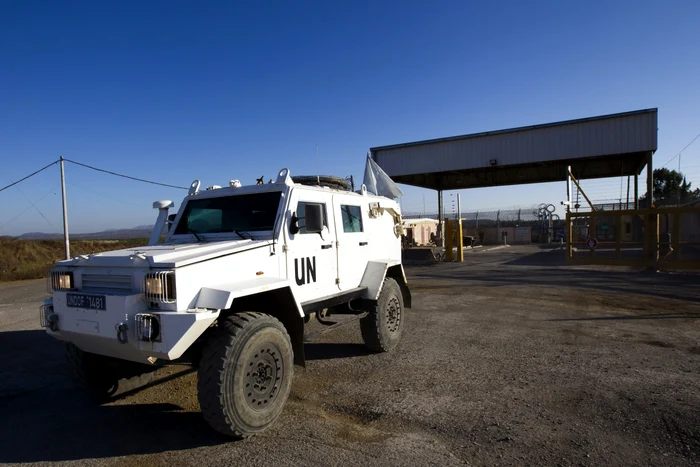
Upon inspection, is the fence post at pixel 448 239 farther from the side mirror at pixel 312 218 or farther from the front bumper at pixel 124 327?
the front bumper at pixel 124 327

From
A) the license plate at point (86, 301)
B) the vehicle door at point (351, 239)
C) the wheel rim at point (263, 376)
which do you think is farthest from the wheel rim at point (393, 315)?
the license plate at point (86, 301)

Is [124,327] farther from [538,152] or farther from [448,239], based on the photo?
[538,152]

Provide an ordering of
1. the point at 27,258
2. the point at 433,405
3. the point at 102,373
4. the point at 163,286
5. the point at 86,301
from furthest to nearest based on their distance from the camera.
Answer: the point at 27,258, the point at 102,373, the point at 433,405, the point at 86,301, the point at 163,286

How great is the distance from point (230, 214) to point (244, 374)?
2085mm

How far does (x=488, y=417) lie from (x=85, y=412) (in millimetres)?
4085

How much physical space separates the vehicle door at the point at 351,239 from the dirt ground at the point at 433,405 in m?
1.21

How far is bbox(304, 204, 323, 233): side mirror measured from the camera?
15.6 feet

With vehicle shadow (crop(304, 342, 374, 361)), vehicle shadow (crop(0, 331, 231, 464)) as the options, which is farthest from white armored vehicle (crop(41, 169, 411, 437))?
vehicle shadow (crop(304, 342, 374, 361))

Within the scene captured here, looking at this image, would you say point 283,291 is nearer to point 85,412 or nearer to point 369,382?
point 369,382

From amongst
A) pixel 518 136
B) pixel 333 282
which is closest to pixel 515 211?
pixel 518 136

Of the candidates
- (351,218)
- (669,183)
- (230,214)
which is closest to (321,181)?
(351,218)

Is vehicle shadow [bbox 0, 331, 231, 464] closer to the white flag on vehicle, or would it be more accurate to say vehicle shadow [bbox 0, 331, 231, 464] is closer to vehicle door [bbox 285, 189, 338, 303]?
vehicle door [bbox 285, 189, 338, 303]

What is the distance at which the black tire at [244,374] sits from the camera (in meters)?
3.63

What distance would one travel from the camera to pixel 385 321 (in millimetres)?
6367
